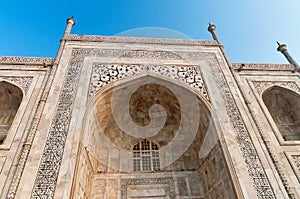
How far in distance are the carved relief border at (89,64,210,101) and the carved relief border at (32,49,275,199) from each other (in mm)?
548

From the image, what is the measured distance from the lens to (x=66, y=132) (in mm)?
5094

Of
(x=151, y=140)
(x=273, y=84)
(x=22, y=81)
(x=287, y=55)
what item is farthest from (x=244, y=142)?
(x=22, y=81)

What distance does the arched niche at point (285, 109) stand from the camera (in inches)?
279

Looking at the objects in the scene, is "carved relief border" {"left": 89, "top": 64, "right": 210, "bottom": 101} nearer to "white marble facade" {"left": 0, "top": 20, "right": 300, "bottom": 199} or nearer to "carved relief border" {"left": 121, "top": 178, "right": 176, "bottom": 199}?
"white marble facade" {"left": 0, "top": 20, "right": 300, "bottom": 199}

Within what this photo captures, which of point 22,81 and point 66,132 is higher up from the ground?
point 22,81

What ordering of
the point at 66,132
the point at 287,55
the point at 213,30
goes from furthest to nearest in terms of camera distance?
the point at 213,30 < the point at 287,55 < the point at 66,132

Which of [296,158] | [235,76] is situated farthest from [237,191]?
[235,76]

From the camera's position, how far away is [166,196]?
6219mm

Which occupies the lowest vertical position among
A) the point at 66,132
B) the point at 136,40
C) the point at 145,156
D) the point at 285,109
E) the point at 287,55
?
the point at 66,132

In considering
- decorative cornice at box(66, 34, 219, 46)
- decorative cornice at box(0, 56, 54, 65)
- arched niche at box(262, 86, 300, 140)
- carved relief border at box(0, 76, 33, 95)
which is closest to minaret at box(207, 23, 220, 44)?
decorative cornice at box(66, 34, 219, 46)

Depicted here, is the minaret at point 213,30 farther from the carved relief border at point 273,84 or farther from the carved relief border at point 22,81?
the carved relief border at point 22,81

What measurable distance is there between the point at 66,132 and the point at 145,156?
3.03m

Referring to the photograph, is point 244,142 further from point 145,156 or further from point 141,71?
point 141,71

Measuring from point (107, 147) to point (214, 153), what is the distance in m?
3.50
